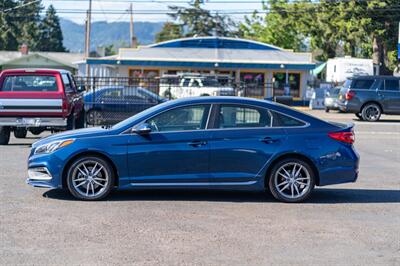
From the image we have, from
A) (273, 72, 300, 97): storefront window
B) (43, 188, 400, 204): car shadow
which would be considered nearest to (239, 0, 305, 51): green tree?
(273, 72, 300, 97): storefront window

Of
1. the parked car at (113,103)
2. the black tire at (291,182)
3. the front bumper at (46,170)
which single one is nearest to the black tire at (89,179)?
the front bumper at (46,170)

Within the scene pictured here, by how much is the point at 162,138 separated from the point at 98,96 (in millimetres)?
14538

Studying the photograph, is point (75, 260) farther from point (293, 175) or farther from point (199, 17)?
point (199, 17)

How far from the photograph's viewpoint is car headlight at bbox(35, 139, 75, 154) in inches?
376

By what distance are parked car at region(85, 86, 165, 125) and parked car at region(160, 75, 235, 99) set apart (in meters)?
2.50

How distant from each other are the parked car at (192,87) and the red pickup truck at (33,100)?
383 inches

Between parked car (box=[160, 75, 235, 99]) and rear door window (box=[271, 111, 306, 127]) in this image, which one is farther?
parked car (box=[160, 75, 235, 99])

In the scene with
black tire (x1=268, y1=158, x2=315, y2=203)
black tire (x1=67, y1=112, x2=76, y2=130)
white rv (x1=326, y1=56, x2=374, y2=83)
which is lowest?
black tire (x1=268, y1=158, x2=315, y2=203)

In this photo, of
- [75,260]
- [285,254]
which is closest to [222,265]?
[285,254]

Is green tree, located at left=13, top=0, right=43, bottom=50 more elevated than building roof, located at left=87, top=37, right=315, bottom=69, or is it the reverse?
green tree, located at left=13, top=0, right=43, bottom=50

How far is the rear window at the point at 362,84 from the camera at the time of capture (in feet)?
95.5

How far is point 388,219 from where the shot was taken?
8.95 metres

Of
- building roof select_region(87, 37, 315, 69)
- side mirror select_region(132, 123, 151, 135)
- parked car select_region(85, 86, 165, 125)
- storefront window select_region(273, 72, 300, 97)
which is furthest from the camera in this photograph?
storefront window select_region(273, 72, 300, 97)

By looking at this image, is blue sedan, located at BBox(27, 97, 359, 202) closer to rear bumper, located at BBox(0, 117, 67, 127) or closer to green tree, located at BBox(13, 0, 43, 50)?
rear bumper, located at BBox(0, 117, 67, 127)
